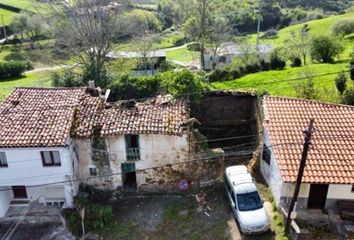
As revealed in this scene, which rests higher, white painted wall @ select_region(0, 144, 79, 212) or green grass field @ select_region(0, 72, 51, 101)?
white painted wall @ select_region(0, 144, 79, 212)

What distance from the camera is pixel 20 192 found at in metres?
25.3

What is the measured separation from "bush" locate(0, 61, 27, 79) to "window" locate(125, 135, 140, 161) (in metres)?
44.2

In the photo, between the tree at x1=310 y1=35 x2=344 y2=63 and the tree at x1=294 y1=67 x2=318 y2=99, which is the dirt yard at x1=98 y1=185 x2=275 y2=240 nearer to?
the tree at x1=294 y1=67 x2=318 y2=99

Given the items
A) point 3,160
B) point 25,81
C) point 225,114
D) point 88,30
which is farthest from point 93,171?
point 25,81

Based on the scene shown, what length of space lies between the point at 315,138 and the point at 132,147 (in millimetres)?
11532


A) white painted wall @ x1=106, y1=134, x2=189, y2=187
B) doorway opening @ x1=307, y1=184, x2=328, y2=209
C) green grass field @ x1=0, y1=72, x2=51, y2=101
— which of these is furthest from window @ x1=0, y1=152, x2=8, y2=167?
green grass field @ x1=0, y1=72, x2=51, y2=101

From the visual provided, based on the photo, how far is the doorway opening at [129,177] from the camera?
25047 millimetres

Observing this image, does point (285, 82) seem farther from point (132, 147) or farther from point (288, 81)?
point (132, 147)

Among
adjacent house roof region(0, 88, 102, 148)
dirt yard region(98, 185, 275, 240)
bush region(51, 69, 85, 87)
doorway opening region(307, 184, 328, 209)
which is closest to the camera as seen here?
doorway opening region(307, 184, 328, 209)

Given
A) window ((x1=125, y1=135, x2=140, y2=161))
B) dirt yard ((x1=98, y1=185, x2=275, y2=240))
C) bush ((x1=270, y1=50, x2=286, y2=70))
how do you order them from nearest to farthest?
dirt yard ((x1=98, y1=185, x2=275, y2=240))
window ((x1=125, y1=135, x2=140, y2=161))
bush ((x1=270, y1=50, x2=286, y2=70))

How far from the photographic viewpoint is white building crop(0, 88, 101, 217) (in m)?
22.9

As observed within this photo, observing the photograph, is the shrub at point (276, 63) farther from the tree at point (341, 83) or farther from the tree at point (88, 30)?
the tree at point (88, 30)

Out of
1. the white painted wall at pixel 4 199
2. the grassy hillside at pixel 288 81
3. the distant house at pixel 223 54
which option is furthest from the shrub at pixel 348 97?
the distant house at pixel 223 54

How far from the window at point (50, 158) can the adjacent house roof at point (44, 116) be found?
1095mm
